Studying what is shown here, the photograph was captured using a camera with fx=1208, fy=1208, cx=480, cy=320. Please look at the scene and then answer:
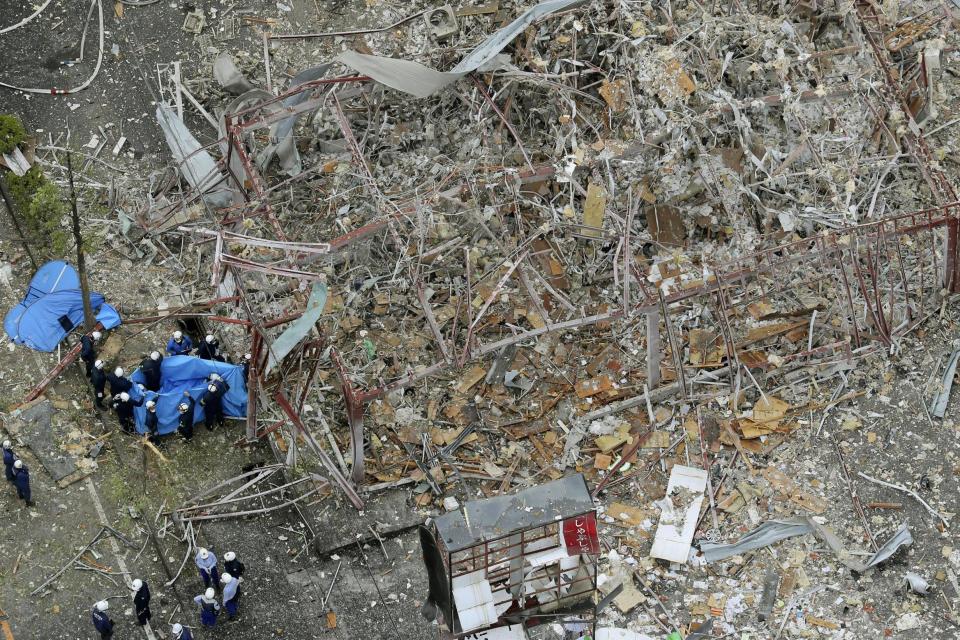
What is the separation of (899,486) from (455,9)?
790 cm

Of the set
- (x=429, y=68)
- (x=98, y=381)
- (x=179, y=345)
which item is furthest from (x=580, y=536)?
(x=429, y=68)

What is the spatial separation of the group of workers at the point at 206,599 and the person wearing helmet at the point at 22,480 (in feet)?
5.04

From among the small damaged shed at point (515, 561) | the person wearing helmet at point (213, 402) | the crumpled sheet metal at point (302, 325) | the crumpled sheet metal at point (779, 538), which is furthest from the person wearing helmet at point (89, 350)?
the crumpled sheet metal at point (779, 538)

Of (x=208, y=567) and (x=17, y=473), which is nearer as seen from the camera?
(x=208, y=567)

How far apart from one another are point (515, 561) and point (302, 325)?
123 inches

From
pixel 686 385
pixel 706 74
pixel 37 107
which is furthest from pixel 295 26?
pixel 686 385

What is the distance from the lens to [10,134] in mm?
15414

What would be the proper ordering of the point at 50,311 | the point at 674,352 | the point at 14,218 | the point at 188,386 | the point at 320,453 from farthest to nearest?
the point at 14,218 < the point at 50,311 < the point at 188,386 < the point at 674,352 < the point at 320,453

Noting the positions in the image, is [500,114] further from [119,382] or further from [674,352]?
[119,382]

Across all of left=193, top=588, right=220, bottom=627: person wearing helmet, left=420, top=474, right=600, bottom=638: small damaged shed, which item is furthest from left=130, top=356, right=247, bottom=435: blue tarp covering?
left=420, top=474, right=600, bottom=638: small damaged shed

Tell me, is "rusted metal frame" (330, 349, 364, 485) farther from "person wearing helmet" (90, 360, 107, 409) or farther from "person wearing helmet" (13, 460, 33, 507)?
"person wearing helmet" (13, 460, 33, 507)

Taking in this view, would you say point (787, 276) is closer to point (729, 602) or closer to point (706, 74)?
point (706, 74)

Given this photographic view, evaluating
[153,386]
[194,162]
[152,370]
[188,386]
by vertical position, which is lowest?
[188,386]

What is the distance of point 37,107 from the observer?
1602 cm
